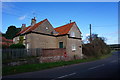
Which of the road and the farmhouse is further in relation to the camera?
the farmhouse

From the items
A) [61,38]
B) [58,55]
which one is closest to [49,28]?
[61,38]

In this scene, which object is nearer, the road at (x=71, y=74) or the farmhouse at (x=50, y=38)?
the road at (x=71, y=74)

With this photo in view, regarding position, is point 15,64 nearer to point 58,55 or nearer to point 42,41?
point 58,55

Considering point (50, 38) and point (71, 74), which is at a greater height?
point (50, 38)

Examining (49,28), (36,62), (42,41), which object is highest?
(49,28)

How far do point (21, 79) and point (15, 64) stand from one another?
7.14m

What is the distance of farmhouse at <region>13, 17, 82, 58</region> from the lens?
79.5 feet

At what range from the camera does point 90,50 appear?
3081cm

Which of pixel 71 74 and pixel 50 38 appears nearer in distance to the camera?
pixel 71 74

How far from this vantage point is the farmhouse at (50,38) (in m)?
24.2

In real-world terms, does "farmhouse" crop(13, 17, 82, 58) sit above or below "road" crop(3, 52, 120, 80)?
above

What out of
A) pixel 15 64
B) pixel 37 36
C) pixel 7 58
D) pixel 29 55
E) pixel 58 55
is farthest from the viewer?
pixel 37 36

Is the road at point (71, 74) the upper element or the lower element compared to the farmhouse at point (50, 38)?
lower

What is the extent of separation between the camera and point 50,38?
89.4 ft
